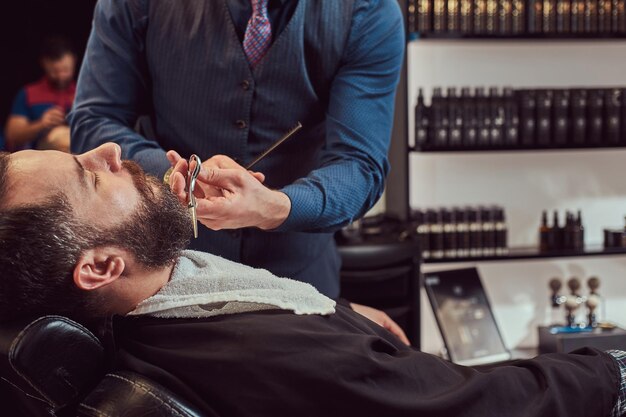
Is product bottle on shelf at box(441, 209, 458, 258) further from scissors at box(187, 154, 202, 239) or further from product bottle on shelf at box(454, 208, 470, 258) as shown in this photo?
scissors at box(187, 154, 202, 239)

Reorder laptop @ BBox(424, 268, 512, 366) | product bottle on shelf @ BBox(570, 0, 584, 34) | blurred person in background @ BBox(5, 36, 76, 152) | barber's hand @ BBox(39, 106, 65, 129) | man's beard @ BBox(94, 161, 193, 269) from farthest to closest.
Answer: blurred person in background @ BBox(5, 36, 76, 152), barber's hand @ BBox(39, 106, 65, 129), product bottle on shelf @ BBox(570, 0, 584, 34), laptop @ BBox(424, 268, 512, 366), man's beard @ BBox(94, 161, 193, 269)

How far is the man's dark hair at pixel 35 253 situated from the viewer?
4.28 feet

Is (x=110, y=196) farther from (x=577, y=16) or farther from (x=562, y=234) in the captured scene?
(x=577, y=16)

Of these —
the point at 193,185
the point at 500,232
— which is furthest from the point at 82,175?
the point at 500,232

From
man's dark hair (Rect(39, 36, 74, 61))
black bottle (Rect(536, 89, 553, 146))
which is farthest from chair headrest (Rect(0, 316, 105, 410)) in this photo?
man's dark hair (Rect(39, 36, 74, 61))

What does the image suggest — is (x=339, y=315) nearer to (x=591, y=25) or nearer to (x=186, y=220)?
(x=186, y=220)

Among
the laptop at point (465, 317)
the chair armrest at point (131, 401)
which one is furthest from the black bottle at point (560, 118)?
the chair armrest at point (131, 401)

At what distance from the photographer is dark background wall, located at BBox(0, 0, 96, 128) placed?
641 centimetres

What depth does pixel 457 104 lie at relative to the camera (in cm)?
434

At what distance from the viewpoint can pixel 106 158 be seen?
1.48 meters

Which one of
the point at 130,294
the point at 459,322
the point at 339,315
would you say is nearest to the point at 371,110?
the point at 339,315

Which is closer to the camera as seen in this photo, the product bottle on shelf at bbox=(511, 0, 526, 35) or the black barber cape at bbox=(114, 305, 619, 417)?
the black barber cape at bbox=(114, 305, 619, 417)

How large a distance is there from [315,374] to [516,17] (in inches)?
136

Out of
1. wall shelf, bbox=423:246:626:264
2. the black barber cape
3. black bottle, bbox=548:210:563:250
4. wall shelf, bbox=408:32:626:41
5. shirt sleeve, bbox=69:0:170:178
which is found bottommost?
wall shelf, bbox=423:246:626:264
